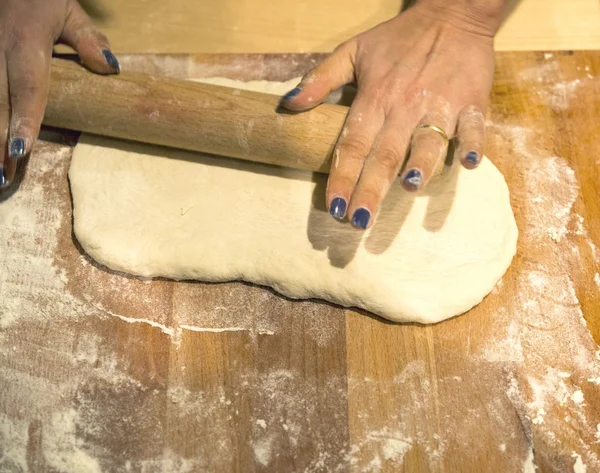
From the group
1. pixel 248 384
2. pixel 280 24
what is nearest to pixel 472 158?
pixel 248 384

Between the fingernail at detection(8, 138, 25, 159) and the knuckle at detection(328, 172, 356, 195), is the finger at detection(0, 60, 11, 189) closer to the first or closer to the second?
the fingernail at detection(8, 138, 25, 159)

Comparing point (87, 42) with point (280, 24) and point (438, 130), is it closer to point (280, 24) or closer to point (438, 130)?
point (280, 24)

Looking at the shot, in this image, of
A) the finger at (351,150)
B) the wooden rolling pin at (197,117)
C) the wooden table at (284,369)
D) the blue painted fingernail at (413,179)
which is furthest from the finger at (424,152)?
the wooden table at (284,369)

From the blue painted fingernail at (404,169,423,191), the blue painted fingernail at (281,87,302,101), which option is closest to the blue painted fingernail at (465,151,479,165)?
the blue painted fingernail at (404,169,423,191)

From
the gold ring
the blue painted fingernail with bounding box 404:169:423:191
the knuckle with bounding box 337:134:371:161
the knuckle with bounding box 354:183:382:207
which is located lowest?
the knuckle with bounding box 354:183:382:207

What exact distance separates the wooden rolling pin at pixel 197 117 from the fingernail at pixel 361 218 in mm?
241

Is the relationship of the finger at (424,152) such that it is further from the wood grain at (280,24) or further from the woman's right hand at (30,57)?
the woman's right hand at (30,57)

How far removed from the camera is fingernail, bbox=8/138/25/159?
1.60m

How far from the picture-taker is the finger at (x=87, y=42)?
1.76m

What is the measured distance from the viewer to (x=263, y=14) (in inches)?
92.5

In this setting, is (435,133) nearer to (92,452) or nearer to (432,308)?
(432,308)

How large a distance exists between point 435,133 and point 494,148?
20.2 inches

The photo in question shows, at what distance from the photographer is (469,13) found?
185cm

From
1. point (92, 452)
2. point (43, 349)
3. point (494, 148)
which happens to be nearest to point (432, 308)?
point (494, 148)
